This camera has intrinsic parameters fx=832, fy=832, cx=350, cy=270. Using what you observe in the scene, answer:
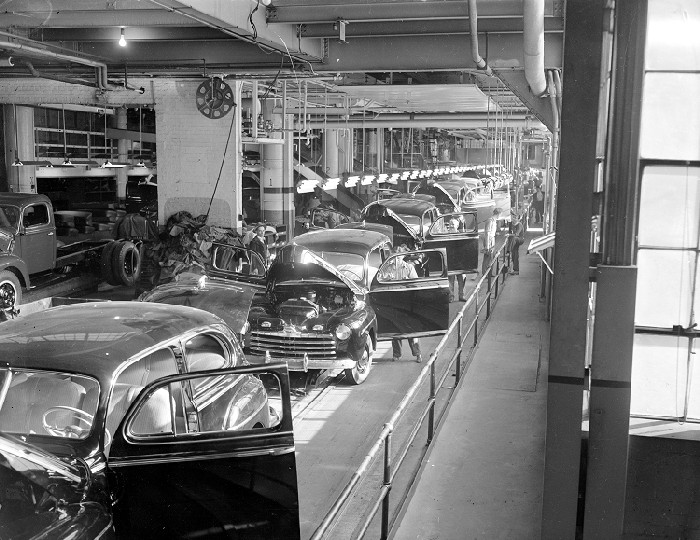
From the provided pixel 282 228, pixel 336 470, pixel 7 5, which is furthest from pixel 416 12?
pixel 282 228

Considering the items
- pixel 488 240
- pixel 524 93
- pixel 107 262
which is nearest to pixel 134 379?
pixel 524 93

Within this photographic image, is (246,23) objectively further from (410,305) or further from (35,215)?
(35,215)

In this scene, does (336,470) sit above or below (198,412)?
below

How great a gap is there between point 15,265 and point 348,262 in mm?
4819

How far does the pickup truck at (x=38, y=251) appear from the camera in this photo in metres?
11.9

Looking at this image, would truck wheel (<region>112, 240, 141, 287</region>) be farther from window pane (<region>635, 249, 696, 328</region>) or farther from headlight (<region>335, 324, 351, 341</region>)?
window pane (<region>635, 249, 696, 328</region>)

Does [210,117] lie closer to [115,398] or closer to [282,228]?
[282,228]

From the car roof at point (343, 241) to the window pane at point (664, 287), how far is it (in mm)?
6170

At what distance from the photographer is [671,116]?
5086mm

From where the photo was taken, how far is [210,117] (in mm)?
14859

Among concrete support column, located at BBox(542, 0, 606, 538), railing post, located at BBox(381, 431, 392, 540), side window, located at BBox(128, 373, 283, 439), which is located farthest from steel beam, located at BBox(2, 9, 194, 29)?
concrete support column, located at BBox(542, 0, 606, 538)

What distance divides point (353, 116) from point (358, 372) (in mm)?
16775

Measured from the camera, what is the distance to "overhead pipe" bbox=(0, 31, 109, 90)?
10.3 meters

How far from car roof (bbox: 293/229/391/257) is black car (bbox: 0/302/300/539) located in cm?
613
